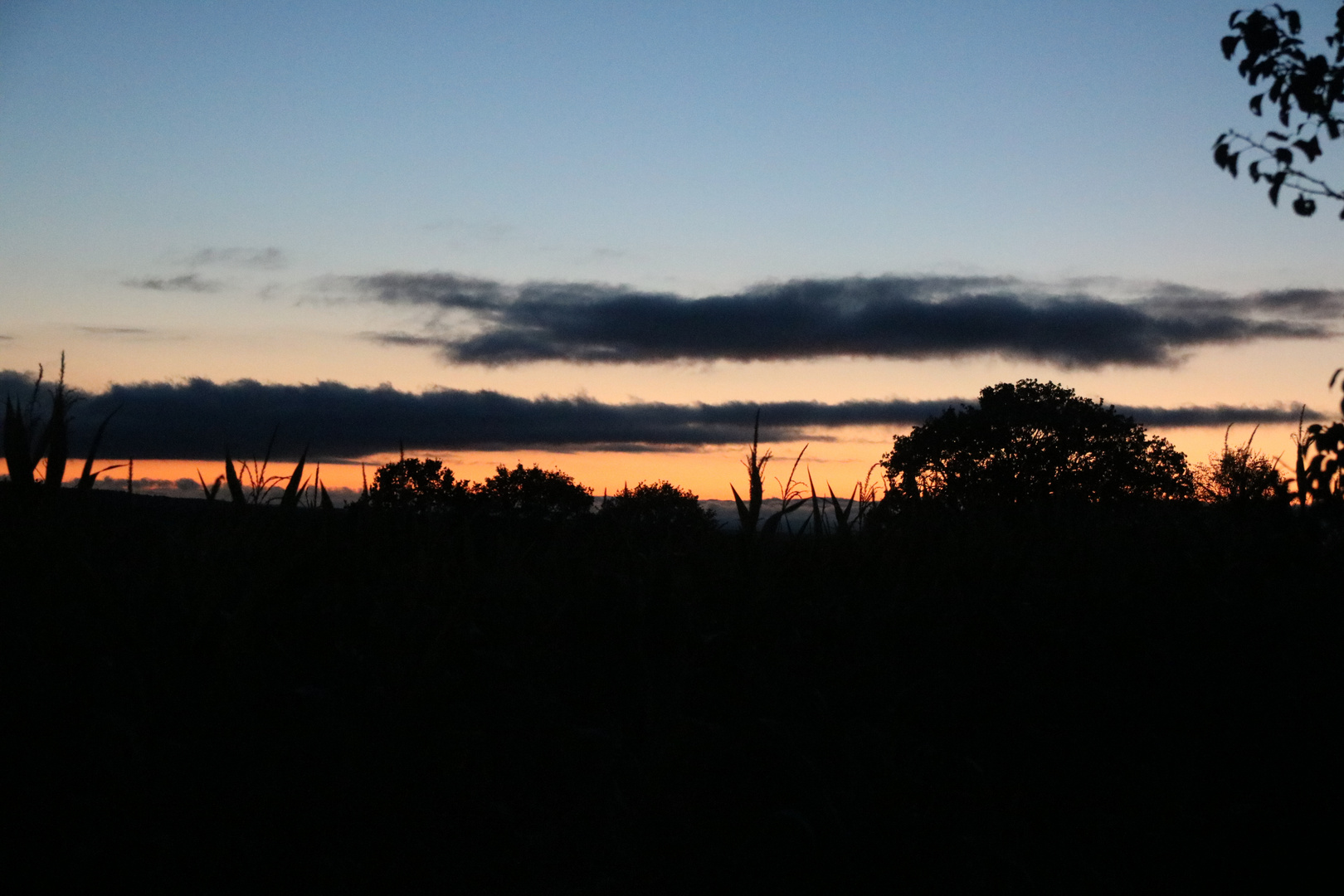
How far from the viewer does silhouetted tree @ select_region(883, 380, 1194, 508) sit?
28.8m

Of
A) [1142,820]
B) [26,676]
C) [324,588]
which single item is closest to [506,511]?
[324,588]

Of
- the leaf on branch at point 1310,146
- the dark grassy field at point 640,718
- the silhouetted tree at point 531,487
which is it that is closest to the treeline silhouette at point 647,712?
the dark grassy field at point 640,718

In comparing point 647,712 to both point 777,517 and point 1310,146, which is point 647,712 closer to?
point 777,517

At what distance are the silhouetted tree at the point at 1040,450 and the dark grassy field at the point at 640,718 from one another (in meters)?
24.3

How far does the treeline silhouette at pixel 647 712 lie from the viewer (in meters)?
2.98

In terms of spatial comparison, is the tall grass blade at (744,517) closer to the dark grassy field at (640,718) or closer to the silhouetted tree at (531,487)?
the dark grassy field at (640,718)

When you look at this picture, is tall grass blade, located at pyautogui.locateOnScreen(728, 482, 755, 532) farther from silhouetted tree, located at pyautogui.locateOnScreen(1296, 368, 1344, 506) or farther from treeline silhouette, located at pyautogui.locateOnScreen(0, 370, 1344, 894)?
silhouetted tree, located at pyautogui.locateOnScreen(1296, 368, 1344, 506)

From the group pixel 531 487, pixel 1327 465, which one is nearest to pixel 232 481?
pixel 1327 465

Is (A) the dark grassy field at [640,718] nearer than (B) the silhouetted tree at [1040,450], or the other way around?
(A) the dark grassy field at [640,718]

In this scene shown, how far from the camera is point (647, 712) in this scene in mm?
3531

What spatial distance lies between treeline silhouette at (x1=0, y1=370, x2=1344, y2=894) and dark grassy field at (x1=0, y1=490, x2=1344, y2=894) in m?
0.01

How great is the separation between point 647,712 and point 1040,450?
28.0m

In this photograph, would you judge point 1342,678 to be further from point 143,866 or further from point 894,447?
point 894,447

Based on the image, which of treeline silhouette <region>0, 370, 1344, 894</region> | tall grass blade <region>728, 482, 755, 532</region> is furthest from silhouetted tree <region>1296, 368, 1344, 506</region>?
tall grass blade <region>728, 482, 755, 532</region>
